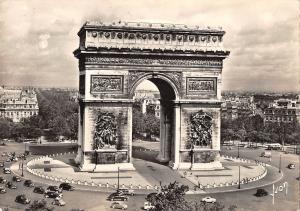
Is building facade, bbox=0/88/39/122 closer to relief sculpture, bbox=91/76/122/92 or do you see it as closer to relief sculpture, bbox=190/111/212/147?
relief sculpture, bbox=91/76/122/92

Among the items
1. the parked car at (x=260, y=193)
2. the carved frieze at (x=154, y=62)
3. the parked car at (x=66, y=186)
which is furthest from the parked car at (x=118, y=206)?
the carved frieze at (x=154, y=62)

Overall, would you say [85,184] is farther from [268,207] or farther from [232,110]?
[232,110]

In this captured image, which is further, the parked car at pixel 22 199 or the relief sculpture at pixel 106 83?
the relief sculpture at pixel 106 83

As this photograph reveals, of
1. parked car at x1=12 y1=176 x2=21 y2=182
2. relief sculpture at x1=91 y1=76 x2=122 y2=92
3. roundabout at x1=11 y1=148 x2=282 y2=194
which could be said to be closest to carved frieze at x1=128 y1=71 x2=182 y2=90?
relief sculpture at x1=91 y1=76 x2=122 y2=92

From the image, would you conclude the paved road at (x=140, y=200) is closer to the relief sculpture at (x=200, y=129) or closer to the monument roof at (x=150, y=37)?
the relief sculpture at (x=200, y=129)

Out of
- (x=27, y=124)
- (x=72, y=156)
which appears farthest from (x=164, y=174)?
(x=27, y=124)

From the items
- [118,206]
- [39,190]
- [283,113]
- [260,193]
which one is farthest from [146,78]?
[283,113]
